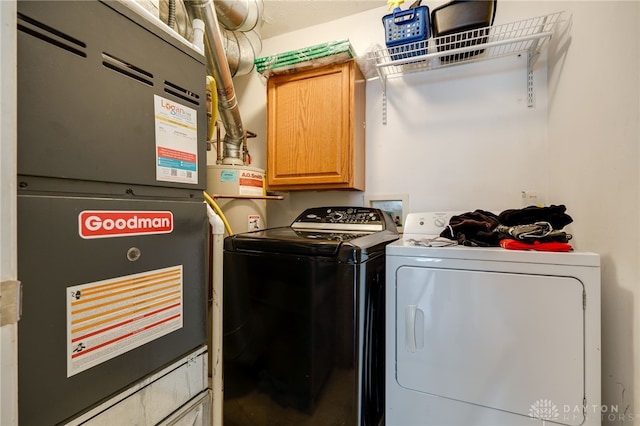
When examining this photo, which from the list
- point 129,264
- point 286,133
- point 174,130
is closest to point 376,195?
point 286,133

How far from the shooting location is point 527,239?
3.25 ft

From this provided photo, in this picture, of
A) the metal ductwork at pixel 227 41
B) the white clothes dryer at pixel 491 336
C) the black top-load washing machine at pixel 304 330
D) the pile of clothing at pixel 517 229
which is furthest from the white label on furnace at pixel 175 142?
the pile of clothing at pixel 517 229

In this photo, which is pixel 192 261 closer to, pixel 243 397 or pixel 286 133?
pixel 243 397

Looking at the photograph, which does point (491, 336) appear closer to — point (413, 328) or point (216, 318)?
point (413, 328)

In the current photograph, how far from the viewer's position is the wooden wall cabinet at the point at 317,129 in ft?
5.60

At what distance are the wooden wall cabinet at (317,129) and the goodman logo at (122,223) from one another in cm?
109

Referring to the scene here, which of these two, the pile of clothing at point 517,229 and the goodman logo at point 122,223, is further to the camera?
the pile of clothing at point 517,229

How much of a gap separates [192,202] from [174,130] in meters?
0.23

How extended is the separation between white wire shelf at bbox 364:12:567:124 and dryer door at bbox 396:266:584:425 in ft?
3.98

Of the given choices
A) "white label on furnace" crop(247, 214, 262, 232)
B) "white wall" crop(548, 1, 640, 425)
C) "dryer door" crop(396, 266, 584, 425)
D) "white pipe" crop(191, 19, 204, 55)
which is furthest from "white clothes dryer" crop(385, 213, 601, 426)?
"white pipe" crop(191, 19, 204, 55)

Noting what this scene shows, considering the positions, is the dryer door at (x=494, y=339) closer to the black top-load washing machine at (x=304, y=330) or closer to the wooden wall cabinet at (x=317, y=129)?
the black top-load washing machine at (x=304, y=330)

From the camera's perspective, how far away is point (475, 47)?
55.6 inches

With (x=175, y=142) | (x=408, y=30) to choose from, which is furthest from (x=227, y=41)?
(x=175, y=142)

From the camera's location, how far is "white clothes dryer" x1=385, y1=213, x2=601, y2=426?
0.86 metres
